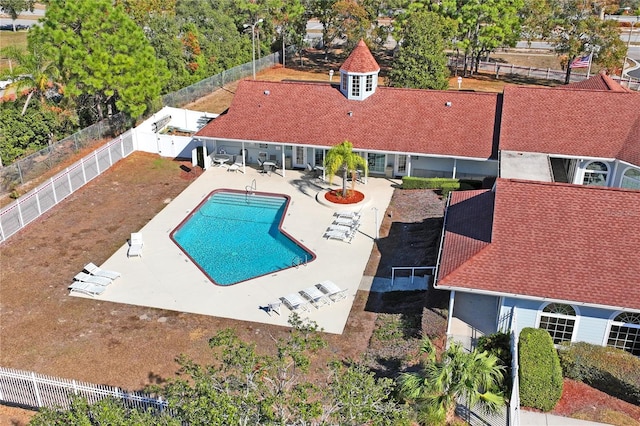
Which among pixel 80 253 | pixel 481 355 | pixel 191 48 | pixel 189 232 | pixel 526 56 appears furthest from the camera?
pixel 526 56

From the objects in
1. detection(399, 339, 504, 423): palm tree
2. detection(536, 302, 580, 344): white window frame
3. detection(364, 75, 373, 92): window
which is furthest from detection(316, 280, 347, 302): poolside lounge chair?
detection(364, 75, 373, 92): window

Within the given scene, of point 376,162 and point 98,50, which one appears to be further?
point 98,50

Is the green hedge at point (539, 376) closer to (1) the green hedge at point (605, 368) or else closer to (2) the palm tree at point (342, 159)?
(1) the green hedge at point (605, 368)

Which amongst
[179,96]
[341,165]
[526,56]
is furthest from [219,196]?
[526,56]

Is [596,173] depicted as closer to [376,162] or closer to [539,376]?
[376,162]

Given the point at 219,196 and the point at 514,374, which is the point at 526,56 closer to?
the point at 219,196

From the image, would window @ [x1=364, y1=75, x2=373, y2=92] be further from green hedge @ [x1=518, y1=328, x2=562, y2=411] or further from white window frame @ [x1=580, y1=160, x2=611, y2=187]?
green hedge @ [x1=518, y1=328, x2=562, y2=411]

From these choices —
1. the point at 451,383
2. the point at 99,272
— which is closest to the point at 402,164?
the point at 99,272
